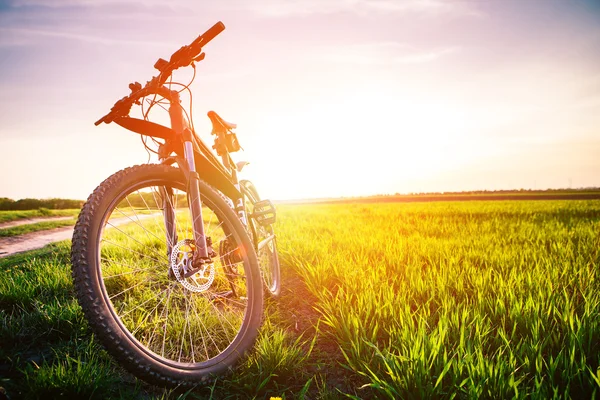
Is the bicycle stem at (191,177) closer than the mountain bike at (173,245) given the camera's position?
No

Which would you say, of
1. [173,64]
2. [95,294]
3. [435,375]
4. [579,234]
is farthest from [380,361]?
[579,234]

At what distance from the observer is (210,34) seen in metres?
1.79

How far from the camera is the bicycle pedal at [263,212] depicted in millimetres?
3111

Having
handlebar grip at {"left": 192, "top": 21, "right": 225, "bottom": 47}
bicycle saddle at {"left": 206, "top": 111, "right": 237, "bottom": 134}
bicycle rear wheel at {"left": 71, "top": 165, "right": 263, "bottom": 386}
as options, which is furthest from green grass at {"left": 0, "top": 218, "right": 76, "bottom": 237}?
handlebar grip at {"left": 192, "top": 21, "right": 225, "bottom": 47}

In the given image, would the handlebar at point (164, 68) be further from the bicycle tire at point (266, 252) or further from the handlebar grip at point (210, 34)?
the bicycle tire at point (266, 252)

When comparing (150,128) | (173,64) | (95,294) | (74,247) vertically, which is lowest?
(95,294)

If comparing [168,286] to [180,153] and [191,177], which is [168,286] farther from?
[180,153]

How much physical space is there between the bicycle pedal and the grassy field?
28.6 inches

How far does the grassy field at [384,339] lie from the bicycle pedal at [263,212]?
28.6 inches

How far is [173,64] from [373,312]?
214 centimetres

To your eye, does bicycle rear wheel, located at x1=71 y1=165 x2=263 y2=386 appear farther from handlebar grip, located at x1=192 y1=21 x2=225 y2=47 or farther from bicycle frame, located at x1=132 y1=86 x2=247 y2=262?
handlebar grip, located at x1=192 y1=21 x2=225 y2=47

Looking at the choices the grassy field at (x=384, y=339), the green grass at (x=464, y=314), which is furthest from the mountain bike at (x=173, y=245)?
the green grass at (x=464, y=314)

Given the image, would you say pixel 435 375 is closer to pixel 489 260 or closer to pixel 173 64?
pixel 173 64

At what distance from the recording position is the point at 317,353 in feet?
6.53
